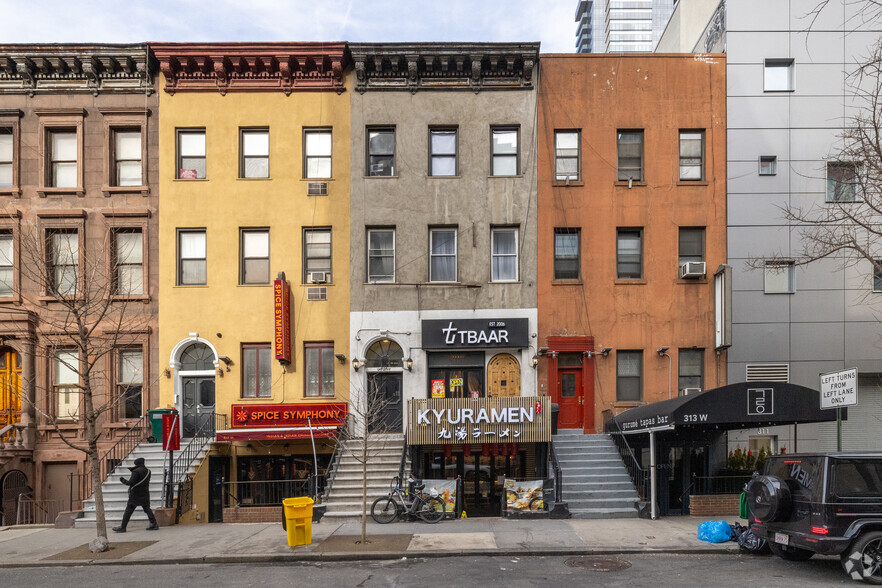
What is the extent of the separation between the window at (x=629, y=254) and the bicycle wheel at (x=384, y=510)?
9.58 m

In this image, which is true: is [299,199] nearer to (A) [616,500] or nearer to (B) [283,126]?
(B) [283,126]

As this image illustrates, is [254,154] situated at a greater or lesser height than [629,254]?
greater

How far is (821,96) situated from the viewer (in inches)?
776

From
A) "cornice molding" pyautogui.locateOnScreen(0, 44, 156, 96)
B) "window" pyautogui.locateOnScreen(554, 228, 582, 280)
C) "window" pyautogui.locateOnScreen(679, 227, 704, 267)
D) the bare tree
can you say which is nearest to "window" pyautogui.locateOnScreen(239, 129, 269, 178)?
"cornice molding" pyautogui.locateOnScreen(0, 44, 156, 96)

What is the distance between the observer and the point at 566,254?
20.0m

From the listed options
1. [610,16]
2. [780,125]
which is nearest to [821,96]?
[780,125]

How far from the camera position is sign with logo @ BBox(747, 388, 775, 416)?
46.3 ft

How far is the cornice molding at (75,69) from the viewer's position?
64.7 feet

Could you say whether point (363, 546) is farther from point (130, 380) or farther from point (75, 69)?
point (75, 69)

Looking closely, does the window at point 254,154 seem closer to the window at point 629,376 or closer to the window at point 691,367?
the window at point 629,376

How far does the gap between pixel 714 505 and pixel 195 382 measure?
14.8 meters

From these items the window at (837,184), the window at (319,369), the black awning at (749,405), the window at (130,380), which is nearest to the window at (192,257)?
the window at (130,380)

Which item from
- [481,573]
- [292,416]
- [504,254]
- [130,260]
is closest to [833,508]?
[481,573]

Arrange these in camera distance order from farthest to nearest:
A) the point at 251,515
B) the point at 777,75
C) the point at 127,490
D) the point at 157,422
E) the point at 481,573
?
1. the point at 777,75
2. the point at 157,422
3. the point at 127,490
4. the point at 251,515
5. the point at 481,573
